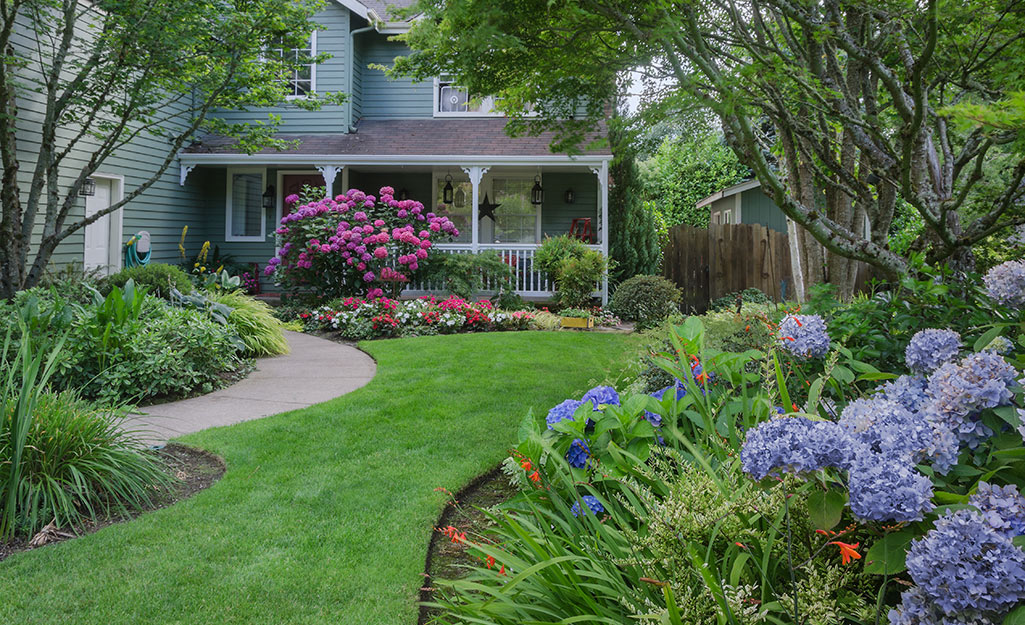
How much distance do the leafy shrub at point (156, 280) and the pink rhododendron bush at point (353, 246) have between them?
7.77 feet

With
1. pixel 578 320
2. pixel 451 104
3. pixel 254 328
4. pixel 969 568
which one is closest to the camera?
pixel 969 568

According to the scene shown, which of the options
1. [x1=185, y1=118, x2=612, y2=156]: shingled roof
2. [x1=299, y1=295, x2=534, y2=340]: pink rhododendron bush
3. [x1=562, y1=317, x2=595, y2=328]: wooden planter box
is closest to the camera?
[x1=299, y1=295, x2=534, y2=340]: pink rhododendron bush

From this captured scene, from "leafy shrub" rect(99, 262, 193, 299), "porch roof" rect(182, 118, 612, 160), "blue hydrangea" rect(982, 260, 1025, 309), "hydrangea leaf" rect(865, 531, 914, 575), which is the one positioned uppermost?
"porch roof" rect(182, 118, 612, 160)

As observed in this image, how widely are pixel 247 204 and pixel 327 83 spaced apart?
3.20m

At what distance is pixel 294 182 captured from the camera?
1482 cm

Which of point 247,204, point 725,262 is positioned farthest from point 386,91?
point 725,262

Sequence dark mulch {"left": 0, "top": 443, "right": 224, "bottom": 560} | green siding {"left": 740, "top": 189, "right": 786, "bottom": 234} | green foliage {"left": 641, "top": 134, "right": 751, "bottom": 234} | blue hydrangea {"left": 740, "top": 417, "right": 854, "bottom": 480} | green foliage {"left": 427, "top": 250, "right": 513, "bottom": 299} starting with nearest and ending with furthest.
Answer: blue hydrangea {"left": 740, "top": 417, "right": 854, "bottom": 480}, dark mulch {"left": 0, "top": 443, "right": 224, "bottom": 560}, green foliage {"left": 427, "top": 250, "right": 513, "bottom": 299}, green siding {"left": 740, "top": 189, "right": 786, "bottom": 234}, green foliage {"left": 641, "top": 134, "right": 751, "bottom": 234}

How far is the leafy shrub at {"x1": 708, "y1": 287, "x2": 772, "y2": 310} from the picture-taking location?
10.7m

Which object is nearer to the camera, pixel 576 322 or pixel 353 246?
pixel 576 322

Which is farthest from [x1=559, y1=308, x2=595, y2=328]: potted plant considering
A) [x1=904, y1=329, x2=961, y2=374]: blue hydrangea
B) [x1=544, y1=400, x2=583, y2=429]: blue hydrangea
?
[x1=904, y1=329, x2=961, y2=374]: blue hydrangea

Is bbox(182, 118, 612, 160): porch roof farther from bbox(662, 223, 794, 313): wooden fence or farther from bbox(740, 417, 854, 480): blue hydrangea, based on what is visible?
bbox(740, 417, 854, 480): blue hydrangea

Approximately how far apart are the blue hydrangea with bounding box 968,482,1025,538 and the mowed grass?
1.83m

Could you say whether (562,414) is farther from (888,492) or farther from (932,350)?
(888,492)

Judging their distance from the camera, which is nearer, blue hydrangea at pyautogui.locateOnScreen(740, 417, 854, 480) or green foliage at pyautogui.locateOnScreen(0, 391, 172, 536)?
blue hydrangea at pyautogui.locateOnScreen(740, 417, 854, 480)
